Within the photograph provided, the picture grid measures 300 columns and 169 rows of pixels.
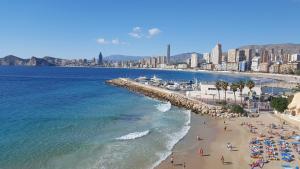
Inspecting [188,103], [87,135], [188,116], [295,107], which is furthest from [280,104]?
[87,135]

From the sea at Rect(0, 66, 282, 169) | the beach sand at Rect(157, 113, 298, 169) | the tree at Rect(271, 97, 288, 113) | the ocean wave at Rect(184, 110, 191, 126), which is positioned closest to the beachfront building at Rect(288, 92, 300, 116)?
the tree at Rect(271, 97, 288, 113)

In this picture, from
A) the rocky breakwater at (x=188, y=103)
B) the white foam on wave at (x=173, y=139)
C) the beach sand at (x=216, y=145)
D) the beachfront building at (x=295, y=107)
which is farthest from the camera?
the rocky breakwater at (x=188, y=103)

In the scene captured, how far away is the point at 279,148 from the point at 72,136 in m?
21.2

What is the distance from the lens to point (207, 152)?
102 ft

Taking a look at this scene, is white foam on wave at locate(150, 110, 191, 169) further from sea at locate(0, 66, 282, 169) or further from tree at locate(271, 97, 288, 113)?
tree at locate(271, 97, 288, 113)

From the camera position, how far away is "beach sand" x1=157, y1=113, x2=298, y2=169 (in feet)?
89.8

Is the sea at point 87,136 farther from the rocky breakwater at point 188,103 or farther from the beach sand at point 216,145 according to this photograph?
the rocky breakwater at point 188,103

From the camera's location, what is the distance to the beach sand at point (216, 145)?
89.8 ft

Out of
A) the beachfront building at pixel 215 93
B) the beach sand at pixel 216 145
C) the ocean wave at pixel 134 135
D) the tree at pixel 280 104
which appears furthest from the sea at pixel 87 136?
the tree at pixel 280 104

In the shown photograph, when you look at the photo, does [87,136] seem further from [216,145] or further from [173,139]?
[216,145]

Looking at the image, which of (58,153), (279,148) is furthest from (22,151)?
(279,148)

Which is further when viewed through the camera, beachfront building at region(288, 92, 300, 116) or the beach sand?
beachfront building at region(288, 92, 300, 116)

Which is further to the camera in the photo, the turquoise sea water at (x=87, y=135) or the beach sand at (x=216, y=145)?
the turquoise sea water at (x=87, y=135)

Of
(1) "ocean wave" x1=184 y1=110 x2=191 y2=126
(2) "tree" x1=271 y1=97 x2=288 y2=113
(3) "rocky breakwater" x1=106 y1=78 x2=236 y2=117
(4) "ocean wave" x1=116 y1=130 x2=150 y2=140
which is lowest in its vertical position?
(1) "ocean wave" x1=184 y1=110 x2=191 y2=126
